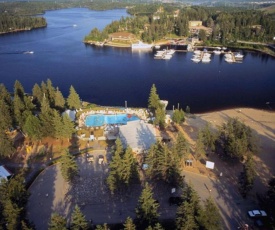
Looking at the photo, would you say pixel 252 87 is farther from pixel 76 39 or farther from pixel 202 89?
pixel 76 39

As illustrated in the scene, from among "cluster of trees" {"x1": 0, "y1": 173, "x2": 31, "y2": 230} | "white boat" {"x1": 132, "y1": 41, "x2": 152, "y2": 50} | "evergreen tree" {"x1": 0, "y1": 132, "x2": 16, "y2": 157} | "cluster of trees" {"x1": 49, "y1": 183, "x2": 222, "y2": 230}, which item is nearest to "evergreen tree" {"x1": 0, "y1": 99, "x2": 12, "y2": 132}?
"evergreen tree" {"x1": 0, "y1": 132, "x2": 16, "y2": 157}

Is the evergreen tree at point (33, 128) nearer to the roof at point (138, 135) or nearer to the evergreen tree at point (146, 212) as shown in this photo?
the roof at point (138, 135)

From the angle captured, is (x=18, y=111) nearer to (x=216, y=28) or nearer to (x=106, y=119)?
(x=106, y=119)

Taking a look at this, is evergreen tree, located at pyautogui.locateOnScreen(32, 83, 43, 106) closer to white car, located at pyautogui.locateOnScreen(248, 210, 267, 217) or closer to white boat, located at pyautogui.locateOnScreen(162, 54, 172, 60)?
white car, located at pyautogui.locateOnScreen(248, 210, 267, 217)

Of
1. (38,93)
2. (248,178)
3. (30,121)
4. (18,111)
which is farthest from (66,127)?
(248,178)

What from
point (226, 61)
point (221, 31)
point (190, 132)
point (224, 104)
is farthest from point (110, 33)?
point (190, 132)

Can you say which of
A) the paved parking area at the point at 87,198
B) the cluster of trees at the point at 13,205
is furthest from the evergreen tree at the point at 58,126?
the cluster of trees at the point at 13,205
